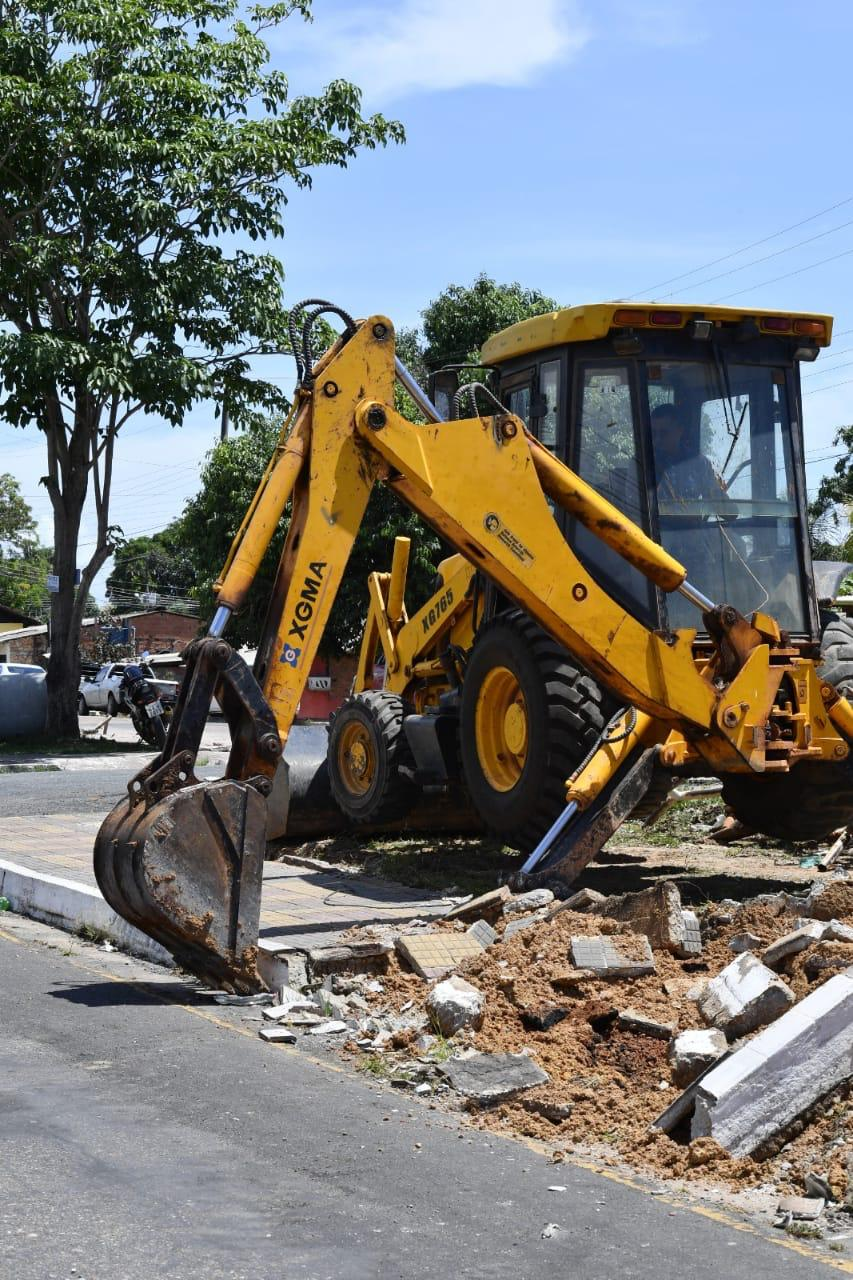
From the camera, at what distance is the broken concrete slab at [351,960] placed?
794 cm

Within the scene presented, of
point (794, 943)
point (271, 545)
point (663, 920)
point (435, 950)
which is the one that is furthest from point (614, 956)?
point (271, 545)

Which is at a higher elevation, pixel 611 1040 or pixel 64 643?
pixel 64 643

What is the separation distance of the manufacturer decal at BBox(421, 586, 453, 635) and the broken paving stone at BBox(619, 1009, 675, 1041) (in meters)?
6.01

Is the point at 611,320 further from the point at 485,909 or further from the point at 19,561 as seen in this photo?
the point at 19,561

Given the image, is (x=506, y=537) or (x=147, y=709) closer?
(x=506, y=537)

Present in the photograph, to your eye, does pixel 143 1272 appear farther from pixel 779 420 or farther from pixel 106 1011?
pixel 779 420

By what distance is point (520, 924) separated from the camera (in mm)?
8227

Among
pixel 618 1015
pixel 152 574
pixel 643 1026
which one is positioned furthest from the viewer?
pixel 152 574

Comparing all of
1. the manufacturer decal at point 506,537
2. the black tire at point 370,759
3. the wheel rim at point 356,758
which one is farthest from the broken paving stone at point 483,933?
the wheel rim at point 356,758

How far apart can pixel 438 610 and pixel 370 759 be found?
4.32ft

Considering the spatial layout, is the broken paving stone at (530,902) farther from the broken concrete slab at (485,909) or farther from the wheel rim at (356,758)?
the wheel rim at (356,758)

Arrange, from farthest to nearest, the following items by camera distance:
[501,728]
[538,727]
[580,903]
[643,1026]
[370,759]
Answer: [370,759]
[501,728]
[538,727]
[580,903]
[643,1026]

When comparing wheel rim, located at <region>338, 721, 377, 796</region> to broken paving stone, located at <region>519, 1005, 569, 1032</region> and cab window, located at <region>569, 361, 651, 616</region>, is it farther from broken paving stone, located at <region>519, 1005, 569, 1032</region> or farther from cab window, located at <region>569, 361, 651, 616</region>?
broken paving stone, located at <region>519, 1005, 569, 1032</region>

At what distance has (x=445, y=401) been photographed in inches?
430
